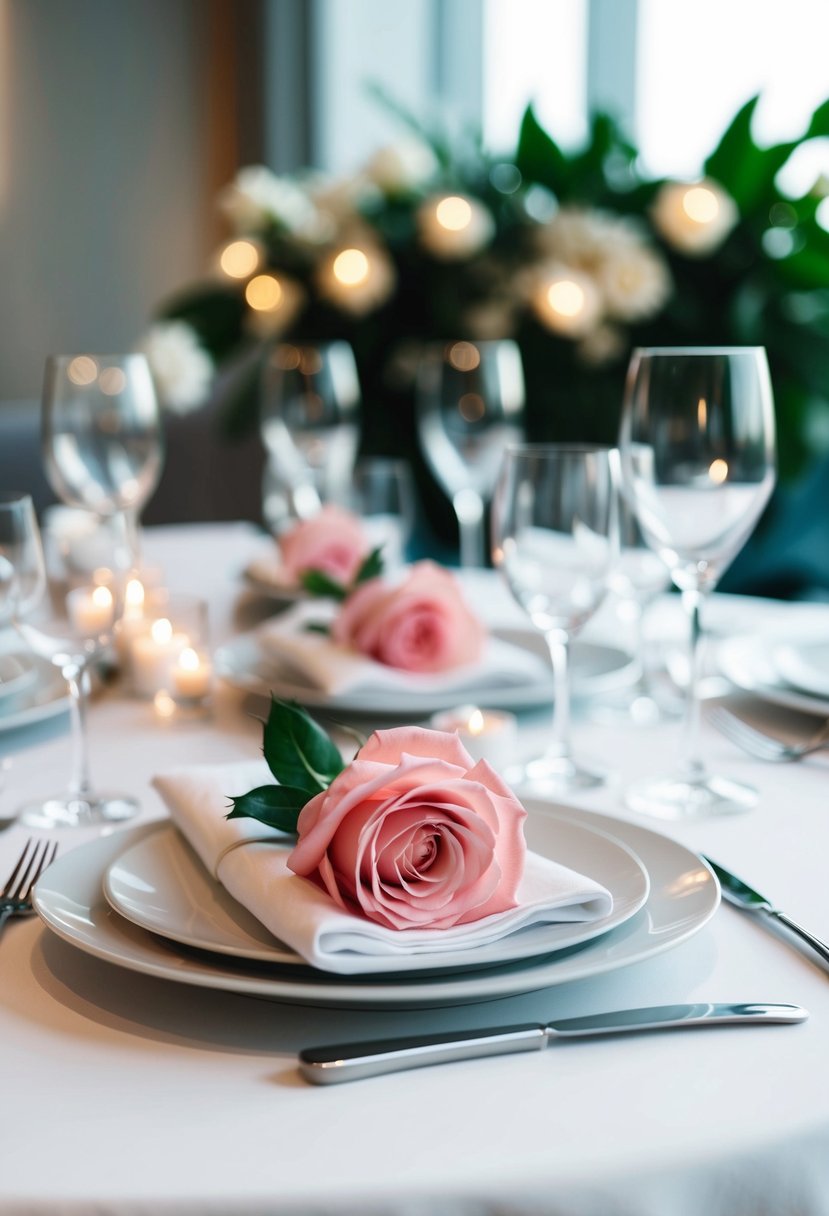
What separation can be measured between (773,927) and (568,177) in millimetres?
1971

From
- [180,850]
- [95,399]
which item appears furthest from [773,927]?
[95,399]

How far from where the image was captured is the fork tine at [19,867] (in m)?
0.74

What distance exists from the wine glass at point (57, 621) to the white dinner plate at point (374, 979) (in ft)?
0.56

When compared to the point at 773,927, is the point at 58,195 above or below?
above

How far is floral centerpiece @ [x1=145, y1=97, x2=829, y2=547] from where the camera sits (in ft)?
7.70

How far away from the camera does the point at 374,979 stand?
58 centimetres

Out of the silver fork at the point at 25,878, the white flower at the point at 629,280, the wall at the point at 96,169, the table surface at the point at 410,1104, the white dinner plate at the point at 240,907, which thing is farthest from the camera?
the wall at the point at 96,169

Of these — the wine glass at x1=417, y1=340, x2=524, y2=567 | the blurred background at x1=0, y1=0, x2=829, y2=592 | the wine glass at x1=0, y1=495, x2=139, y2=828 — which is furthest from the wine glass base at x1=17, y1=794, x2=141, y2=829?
the blurred background at x1=0, y1=0, x2=829, y2=592

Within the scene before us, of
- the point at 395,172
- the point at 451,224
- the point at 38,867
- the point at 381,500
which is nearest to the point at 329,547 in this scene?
the point at 381,500

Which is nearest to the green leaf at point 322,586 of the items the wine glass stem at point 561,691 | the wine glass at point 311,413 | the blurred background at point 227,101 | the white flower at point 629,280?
the wine glass stem at point 561,691

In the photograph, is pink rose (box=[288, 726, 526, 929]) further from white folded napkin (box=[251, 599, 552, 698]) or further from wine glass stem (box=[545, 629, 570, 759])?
white folded napkin (box=[251, 599, 552, 698])

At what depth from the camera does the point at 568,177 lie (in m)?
2.44

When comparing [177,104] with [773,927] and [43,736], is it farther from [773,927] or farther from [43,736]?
[773,927]

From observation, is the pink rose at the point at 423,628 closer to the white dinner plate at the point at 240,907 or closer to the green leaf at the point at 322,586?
the green leaf at the point at 322,586
